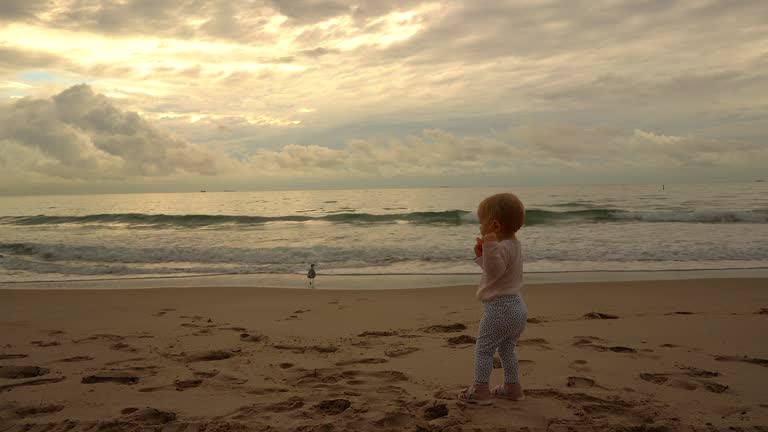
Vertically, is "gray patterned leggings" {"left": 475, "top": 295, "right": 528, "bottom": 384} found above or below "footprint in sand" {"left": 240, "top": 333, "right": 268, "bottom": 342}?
above

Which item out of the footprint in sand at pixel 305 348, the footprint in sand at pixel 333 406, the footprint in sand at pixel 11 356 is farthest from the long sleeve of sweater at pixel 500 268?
the footprint in sand at pixel 11 356

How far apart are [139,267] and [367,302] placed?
8048 mm

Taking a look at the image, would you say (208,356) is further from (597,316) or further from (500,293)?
(597,316)

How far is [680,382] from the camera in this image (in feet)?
12.1

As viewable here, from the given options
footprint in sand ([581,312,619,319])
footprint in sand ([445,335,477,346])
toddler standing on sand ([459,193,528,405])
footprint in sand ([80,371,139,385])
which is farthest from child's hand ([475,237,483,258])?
footprint in sand ([581,312,619,319])

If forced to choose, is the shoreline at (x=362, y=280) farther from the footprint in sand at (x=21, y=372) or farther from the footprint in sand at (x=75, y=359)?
the footprint in sand at (x=21, y=372)

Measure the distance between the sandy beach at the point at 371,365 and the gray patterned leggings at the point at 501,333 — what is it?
23 centimetres

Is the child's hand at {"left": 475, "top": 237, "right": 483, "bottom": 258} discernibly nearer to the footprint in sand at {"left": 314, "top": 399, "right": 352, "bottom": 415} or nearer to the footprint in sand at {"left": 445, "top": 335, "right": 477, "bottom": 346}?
the footprint in sand at {"left": 314, "top": 399, "right": 352, "bottom": 415}

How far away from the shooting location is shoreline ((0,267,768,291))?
933 centimetres

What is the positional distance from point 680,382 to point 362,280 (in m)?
6.81

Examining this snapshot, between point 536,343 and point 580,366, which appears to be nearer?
point 580,366

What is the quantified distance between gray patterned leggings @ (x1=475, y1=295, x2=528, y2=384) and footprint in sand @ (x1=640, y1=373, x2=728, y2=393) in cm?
119

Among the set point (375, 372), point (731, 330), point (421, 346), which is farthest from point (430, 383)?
point (731, 330)

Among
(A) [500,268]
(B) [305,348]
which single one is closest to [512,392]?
(A) [500,268]
